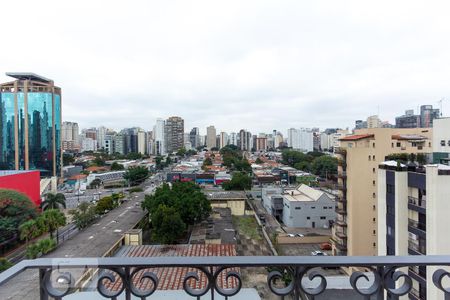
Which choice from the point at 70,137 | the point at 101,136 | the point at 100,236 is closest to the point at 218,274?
the point at 100,236

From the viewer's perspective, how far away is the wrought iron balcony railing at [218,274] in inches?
47.8

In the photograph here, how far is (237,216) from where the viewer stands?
78.8ft

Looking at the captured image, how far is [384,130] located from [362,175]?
8.52ft

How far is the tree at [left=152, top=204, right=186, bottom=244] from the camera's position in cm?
1597

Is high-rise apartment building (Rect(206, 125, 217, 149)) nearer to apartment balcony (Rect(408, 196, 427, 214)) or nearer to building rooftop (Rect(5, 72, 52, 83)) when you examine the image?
building rooftop (Rect(5, 72, 52, 83))

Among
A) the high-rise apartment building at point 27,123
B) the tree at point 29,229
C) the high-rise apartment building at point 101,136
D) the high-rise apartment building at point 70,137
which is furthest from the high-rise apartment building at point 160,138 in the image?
the tree at point 29,229

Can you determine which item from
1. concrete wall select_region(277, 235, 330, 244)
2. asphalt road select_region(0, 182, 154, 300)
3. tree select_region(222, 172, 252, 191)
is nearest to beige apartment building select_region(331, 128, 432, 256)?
concrete wall select_region(277, 235, 330, 244)

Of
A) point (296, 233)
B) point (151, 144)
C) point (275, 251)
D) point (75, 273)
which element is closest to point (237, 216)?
point (296, 233)

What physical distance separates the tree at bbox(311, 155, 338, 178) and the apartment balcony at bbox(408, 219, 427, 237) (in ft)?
115

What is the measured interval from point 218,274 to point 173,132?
88.7 meters

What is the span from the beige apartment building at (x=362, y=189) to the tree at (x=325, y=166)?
2809 centimetres

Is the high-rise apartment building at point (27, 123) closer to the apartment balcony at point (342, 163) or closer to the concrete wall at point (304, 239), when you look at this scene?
the concrete wall at point (304, 239)

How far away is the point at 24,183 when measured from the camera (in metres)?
20.2

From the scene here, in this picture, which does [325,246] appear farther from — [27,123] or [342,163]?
[27,123]
